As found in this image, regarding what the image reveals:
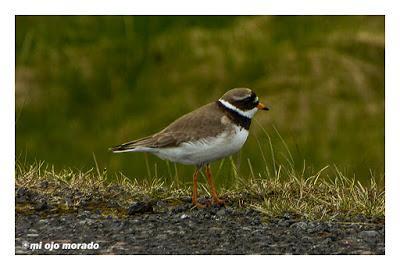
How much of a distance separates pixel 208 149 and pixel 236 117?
41 cm

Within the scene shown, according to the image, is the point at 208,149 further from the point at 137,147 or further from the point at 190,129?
the point at 137,147

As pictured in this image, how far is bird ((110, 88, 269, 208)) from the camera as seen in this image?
7688mm

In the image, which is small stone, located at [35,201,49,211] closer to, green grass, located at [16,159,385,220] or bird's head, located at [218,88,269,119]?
green grass, located at [16,159,385,220]

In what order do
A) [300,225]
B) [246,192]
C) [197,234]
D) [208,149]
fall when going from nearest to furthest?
[197,234]
[300,225]
[208,149]
[246,192]

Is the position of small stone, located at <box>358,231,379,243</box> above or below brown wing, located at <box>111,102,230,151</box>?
below

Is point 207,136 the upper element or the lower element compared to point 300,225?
upper

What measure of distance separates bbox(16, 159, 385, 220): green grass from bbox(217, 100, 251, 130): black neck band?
0.52m

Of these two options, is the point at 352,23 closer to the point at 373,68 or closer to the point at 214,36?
the point at 373,68

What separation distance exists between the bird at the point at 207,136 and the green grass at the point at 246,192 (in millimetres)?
320

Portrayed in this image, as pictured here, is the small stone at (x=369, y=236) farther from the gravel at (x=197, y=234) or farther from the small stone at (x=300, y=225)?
the small stone at (x=300, y=225)

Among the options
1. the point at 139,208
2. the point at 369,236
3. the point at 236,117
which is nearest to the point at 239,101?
the point at 236,117

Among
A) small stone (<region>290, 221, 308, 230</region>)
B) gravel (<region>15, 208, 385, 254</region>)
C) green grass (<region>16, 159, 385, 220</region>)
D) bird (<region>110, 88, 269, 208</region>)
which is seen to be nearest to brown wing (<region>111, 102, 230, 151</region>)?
bird (<region>110, 88, 269, 208</region>)

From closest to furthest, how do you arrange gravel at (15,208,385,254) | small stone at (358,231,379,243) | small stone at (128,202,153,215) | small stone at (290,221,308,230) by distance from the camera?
1. gravel at (15,208,385,254)
2. small stone at (358,231,379,243)
3. small stone at (290,221,308,230)
4. small stone at (128,202,153,215)

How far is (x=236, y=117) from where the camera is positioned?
7871 mm
